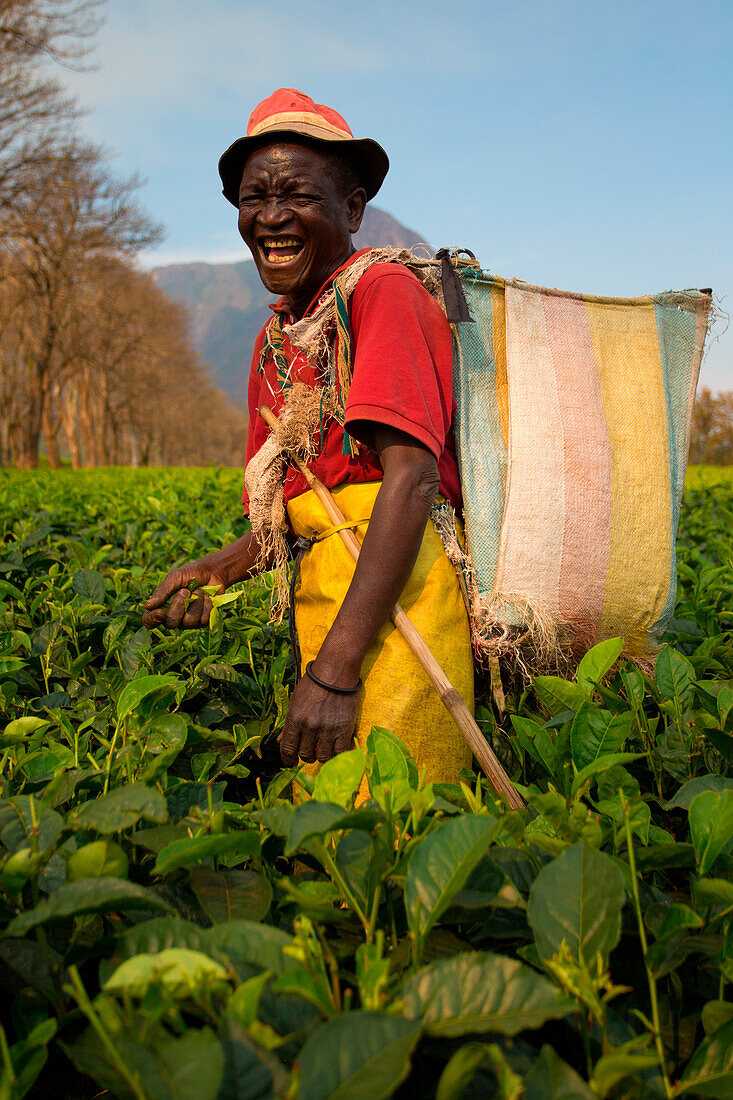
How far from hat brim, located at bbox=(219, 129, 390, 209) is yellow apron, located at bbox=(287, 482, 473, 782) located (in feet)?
2.74

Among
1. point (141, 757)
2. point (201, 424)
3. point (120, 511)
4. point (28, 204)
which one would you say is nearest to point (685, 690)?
point (141, 757)

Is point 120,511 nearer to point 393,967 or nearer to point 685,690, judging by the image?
point 685,690

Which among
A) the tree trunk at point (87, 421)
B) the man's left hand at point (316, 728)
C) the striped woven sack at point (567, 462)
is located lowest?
the man's left hand at point (316, 728)

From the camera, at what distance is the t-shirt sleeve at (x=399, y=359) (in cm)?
156

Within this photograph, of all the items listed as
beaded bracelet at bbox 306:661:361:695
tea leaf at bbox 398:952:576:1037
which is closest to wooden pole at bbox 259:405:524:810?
beaded bracelet at bbox 306:661:361:695

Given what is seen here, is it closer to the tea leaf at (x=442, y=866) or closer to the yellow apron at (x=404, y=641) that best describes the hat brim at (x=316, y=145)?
the yellow apron at (x=404, y=641)

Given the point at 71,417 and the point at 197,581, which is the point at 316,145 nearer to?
the point at 197,581

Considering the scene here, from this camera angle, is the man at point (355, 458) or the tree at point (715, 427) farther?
the tree at point (715, 427)

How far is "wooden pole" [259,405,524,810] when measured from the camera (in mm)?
1396

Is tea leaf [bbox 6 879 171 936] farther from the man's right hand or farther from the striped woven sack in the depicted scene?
the man's right hand

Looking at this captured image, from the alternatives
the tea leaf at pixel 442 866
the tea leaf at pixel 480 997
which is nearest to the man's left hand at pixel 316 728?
the tea leaf at pixel 442 866

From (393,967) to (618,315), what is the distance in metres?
1.61

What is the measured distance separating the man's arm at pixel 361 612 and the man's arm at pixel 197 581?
513 millimetres

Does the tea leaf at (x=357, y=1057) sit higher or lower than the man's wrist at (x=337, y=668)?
lower
